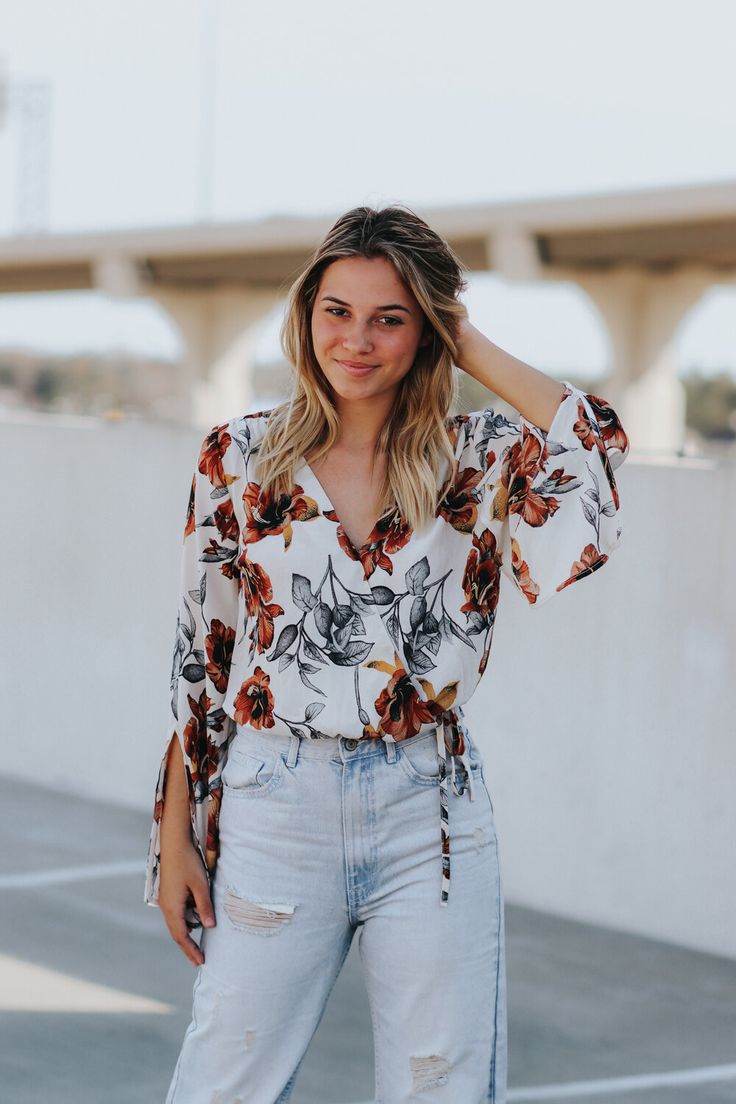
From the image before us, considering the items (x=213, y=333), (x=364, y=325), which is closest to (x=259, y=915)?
(x=364, y=325)

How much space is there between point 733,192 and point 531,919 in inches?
796

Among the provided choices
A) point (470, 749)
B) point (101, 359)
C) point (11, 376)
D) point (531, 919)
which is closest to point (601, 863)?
point (531, 919)

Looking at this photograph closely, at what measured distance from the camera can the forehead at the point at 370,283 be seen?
2053mm

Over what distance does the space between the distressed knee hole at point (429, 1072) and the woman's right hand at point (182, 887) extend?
0.36 metres

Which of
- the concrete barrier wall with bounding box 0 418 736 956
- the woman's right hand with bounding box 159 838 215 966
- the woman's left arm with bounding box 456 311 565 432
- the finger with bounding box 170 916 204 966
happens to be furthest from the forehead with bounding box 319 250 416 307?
the concrete barrier wall with bounding box 0 418 736 956

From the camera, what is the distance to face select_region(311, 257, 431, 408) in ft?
6.73

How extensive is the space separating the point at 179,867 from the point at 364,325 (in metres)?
0.84

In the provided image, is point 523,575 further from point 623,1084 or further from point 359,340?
point 623,1084

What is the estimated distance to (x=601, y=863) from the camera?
5.05 meters

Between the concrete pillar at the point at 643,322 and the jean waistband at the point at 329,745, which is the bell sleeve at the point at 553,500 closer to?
the jean waistband at the point at 329,745

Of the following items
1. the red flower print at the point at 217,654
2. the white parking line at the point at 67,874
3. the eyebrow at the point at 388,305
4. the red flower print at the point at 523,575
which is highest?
the eyebrow at the point at 388,305

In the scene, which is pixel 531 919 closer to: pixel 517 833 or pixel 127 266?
pixel 517 833

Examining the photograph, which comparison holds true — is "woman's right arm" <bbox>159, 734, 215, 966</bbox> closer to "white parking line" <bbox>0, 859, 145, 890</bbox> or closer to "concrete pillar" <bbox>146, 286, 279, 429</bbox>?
"white parking line" <bbox>0, 859, 145, 890</bbox>

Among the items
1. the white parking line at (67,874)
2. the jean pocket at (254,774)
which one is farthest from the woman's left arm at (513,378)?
the white parking line at (67,874)
